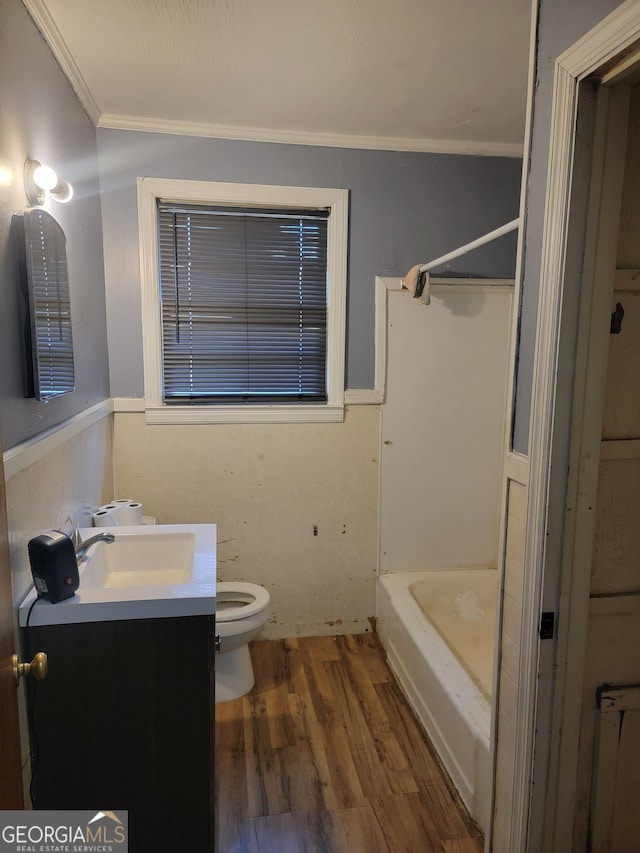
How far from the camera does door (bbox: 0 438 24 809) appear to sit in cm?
92

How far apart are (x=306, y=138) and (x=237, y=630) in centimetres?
229

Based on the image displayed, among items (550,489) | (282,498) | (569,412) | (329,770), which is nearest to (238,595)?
(282,498)

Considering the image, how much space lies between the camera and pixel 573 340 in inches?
43.8

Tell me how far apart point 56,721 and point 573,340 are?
1599 millimetres

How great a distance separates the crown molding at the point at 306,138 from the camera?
2.33 metres

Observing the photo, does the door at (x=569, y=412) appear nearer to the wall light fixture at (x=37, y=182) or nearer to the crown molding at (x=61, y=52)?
the wall light fixture at (x=37, y=182)

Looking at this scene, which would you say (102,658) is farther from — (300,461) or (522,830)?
(300,461)

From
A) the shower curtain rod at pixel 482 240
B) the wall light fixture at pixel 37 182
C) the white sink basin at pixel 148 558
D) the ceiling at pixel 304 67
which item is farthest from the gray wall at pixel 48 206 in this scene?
the shower curtain rod at pixel 482 240

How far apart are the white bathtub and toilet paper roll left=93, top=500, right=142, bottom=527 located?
131cm

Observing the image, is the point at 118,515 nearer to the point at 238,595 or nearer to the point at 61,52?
the point at 238,595

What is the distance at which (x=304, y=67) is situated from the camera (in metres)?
1.87

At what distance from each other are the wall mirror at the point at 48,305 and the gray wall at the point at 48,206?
0.04 m

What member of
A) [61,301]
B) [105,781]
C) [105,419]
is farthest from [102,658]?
[105,419]

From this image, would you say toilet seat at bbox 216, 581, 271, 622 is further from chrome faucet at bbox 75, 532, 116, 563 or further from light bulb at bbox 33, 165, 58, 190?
light bulb at bbox 33, 165, 58, 190
